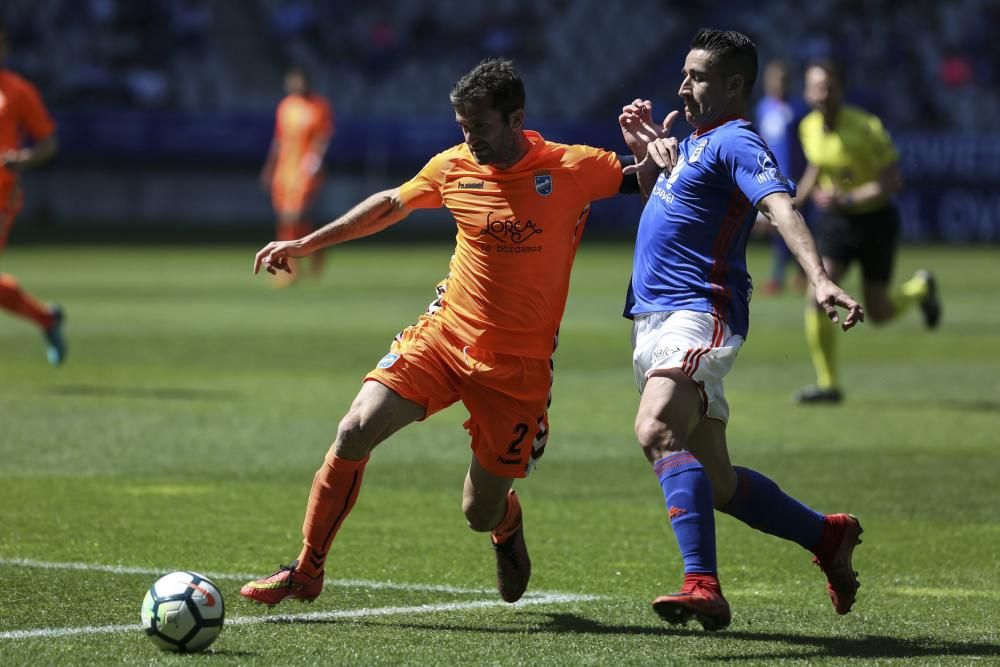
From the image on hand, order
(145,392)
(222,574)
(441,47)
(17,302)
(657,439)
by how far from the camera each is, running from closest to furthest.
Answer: (657,439) < (222,574) < (145,392) < (17,302) < (441,47)

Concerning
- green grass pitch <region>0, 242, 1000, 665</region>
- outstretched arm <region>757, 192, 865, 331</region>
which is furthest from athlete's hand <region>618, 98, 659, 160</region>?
green grass pitch <region>0, 242, 1000, 665</region>

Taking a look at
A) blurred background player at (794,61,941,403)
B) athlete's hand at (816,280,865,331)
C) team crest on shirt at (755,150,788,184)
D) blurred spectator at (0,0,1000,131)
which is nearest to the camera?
athlete's hand at (816,280,865,331)

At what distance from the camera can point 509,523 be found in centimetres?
630

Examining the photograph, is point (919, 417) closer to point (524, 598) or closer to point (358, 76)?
point (524, 598)

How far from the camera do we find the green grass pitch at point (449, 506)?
5.55 m

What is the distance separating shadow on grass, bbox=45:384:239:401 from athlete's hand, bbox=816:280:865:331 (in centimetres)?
781

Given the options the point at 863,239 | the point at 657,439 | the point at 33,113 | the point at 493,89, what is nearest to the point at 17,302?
the point at 33,113

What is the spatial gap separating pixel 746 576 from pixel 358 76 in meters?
34.5

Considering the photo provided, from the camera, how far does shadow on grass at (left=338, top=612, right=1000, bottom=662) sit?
5.32 meters

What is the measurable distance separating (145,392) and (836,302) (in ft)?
27.4

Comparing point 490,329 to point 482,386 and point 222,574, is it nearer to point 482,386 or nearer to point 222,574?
point 482,386

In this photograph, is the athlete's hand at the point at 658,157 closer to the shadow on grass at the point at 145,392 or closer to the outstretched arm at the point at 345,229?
the outstretched arm at the point at 345,229

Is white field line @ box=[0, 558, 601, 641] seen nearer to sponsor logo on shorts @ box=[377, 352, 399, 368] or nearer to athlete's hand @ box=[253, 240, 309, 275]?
sponsor logo on shorts @ box=[377, 352, 399, 368]

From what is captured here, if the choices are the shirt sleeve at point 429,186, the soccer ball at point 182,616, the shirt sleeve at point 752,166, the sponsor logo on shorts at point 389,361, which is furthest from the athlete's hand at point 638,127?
the soccer ball at point 182,616
